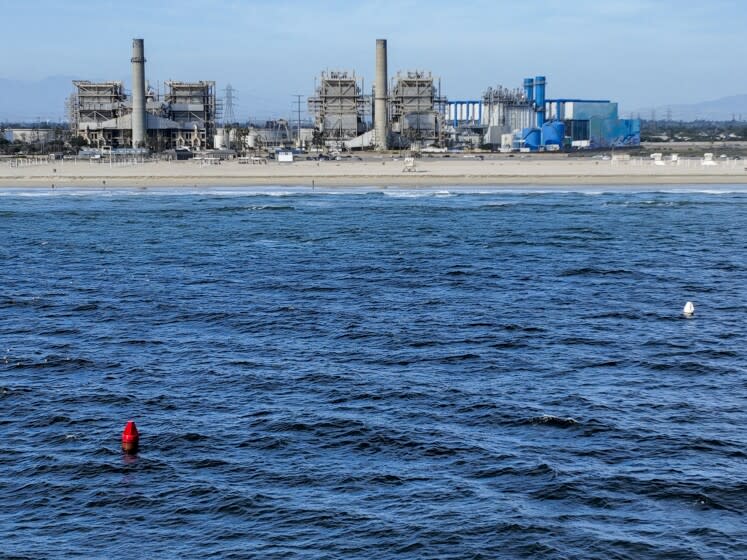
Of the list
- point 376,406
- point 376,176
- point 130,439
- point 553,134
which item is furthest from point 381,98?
point 130,439

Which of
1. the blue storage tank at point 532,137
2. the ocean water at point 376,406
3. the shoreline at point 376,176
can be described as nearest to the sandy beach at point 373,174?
the shoreline at point 376,176

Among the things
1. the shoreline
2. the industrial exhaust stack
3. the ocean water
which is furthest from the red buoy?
the industrial exhaust stack

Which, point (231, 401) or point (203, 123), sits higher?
point (203, 123)

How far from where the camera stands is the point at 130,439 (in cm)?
2550

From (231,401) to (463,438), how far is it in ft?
22.3

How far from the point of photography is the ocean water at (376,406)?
69.6 feet

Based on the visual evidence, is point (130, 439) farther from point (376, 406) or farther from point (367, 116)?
point (367, 116)

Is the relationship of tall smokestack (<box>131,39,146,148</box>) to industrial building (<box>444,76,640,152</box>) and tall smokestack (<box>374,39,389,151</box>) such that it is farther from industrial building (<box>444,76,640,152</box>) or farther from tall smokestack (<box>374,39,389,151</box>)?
industrial building (<box>444,76,640,152</box>)

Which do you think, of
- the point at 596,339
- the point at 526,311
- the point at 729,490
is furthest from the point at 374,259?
the point at 729,490

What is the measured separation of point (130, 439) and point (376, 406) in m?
6.57

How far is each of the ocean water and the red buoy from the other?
241 millimetres

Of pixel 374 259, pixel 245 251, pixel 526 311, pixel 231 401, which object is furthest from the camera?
pixel 245 251

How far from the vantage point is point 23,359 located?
34281 mm

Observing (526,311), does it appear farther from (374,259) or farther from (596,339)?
(374,259)
